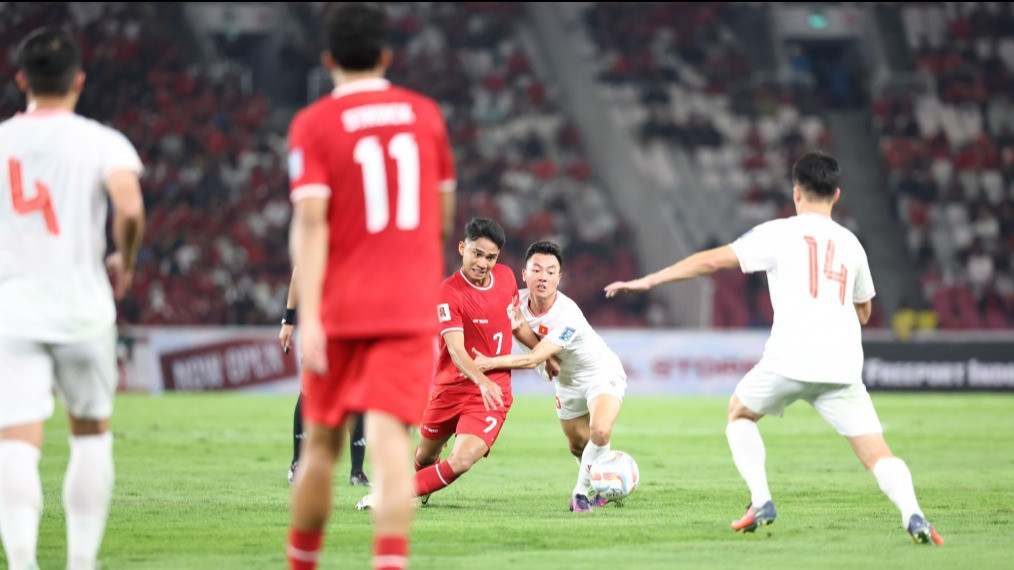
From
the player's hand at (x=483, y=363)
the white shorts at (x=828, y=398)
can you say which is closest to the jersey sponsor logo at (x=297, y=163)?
the white shorts at (x=828, y=398)

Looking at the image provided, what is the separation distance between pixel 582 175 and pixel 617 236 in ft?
8.52

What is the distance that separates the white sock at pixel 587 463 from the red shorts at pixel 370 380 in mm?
4752

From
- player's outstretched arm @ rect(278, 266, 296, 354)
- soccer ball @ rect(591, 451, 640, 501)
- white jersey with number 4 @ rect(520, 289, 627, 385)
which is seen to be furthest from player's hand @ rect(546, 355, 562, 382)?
player's outstretched arm @ rect(278, 266, 296, 354)

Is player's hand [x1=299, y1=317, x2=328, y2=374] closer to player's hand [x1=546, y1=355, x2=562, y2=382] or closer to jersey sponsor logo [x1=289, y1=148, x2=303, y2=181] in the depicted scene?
jersey sponsor logo [x1=289, y1=148, x2=303, y2=181]

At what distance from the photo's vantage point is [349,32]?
17.5ft

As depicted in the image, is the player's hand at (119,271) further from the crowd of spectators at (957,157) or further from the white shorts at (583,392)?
the crowd of spectators at (957,157)

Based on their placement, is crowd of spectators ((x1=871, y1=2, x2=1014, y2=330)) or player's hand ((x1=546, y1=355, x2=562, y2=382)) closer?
player's hand ((x1=546, y1=355, x2=562, y2=382))

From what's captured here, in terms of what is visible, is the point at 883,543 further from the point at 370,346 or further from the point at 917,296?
the point at 917,296

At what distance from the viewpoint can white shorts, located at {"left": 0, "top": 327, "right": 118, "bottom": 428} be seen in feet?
18.7

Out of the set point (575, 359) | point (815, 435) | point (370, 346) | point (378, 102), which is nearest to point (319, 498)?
point (370, 346)

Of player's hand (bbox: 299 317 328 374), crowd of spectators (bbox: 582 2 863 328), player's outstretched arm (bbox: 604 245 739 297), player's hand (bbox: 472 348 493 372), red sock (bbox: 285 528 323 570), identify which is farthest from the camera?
crowd of spectators (bbox: 582 2 863 328)

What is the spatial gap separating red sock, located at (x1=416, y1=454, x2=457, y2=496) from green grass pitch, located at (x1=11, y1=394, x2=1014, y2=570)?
16cm

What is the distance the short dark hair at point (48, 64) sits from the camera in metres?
5.89

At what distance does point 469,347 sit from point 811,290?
3.36m
